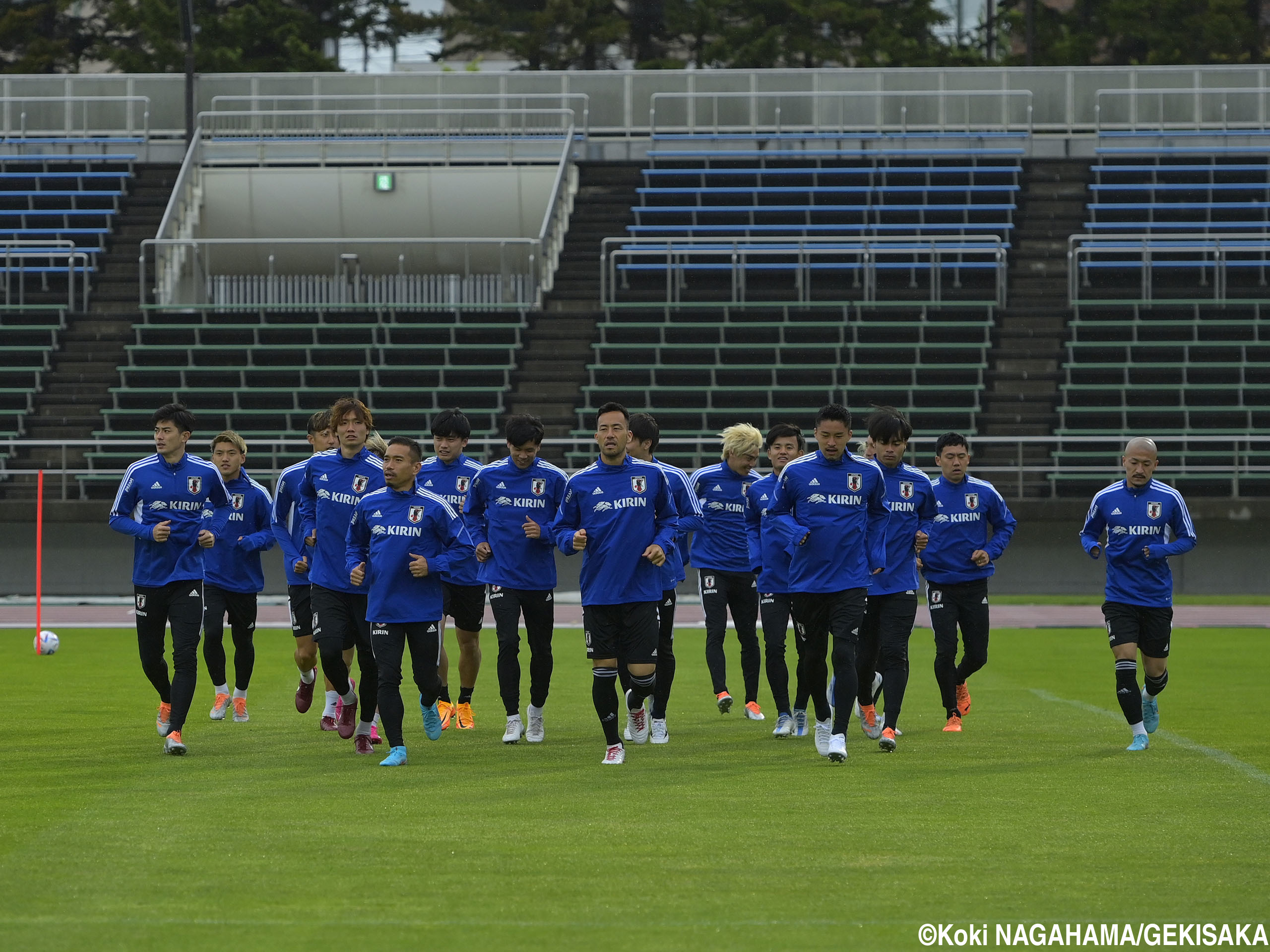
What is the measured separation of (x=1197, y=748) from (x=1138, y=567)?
121 cm

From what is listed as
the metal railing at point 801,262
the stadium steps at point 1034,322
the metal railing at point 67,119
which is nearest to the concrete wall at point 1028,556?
the stadium steps at point 1034,322

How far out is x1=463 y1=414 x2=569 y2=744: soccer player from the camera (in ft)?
36.4

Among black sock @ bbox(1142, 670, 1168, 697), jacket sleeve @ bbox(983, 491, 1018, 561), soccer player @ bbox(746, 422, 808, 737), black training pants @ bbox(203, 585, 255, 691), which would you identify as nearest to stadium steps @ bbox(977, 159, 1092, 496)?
jacket sleeve @ bbox(983, 491, 1018, 561)

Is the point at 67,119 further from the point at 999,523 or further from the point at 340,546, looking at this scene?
the point at 999,523

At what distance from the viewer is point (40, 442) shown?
84.5 feet

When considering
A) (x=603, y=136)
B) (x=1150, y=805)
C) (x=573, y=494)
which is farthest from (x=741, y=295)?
(x=1150, y=805)

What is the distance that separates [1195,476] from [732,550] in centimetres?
1523

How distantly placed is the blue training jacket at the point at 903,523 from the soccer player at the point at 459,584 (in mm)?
2705

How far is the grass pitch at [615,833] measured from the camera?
6.20 meters

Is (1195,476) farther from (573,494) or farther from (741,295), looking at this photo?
(573,494)

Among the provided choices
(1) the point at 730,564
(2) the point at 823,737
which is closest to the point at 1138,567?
(2) the point at 823,737

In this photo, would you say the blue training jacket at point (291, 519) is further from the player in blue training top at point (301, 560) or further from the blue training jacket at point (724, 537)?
the blue training jacket at point (724, 537)

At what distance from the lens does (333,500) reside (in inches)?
428

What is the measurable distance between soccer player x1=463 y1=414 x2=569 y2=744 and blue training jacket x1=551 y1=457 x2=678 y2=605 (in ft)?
2.22
